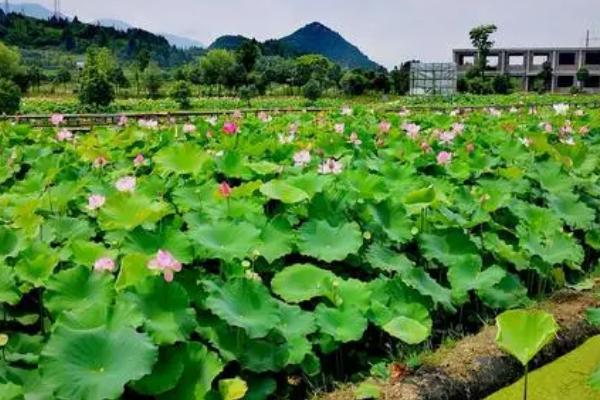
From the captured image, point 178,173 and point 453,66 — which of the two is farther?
point 453,66

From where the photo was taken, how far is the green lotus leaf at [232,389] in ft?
6.72

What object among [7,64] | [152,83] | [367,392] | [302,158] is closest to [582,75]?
[152,83]

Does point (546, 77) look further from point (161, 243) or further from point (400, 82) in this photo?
point (161, 243)

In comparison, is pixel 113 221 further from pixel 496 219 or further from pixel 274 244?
pixel 496 219

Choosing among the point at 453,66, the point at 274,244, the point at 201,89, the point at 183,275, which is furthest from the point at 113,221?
the point at 201,89

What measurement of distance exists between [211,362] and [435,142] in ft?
10.7

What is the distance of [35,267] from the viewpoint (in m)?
2.37

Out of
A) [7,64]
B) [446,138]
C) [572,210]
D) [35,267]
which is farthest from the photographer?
[7,64]

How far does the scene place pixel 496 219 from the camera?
3.78m

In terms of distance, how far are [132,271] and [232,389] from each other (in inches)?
19.1

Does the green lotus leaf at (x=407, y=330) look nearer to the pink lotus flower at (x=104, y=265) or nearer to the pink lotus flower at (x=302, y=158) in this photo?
the pink lotus flower at (x=104, y=265)

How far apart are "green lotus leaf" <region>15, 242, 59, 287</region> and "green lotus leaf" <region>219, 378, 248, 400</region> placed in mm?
696

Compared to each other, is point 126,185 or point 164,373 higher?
point 126,185

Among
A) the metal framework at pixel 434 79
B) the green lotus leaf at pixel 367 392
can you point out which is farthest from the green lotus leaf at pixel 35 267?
the metal framework at pixel 434 79
